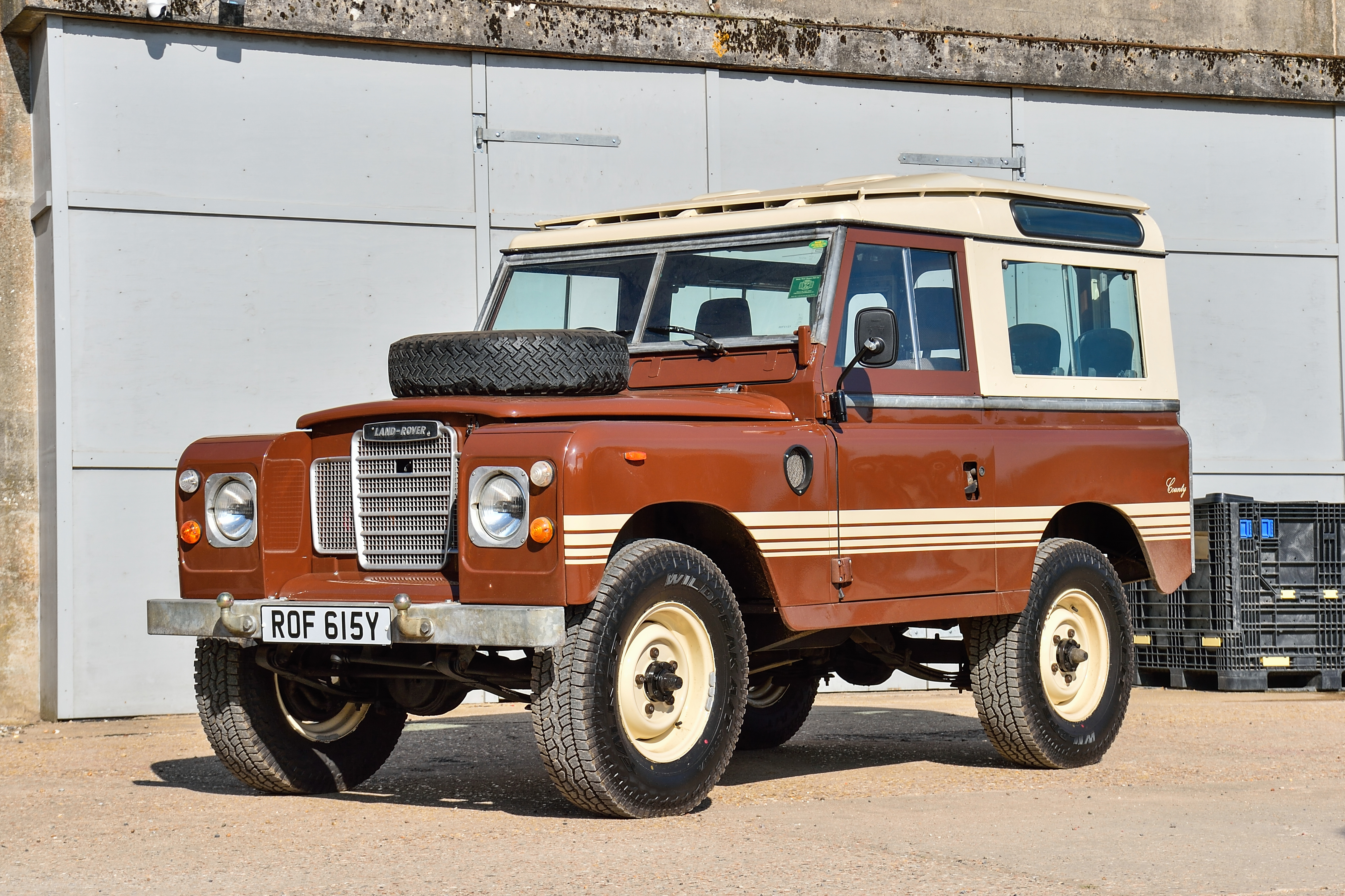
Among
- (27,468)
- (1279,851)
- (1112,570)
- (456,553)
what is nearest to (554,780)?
(456,553)

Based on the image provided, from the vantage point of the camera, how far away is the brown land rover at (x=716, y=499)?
6.36m

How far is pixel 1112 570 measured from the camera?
8695 millimetres

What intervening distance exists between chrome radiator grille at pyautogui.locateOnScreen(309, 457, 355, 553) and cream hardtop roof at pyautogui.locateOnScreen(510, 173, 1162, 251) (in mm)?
1853

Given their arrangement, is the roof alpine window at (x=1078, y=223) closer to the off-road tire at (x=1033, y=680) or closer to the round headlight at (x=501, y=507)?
the off-road tire at (x=1033, y=680)

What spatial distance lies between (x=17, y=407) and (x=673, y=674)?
20.9ft

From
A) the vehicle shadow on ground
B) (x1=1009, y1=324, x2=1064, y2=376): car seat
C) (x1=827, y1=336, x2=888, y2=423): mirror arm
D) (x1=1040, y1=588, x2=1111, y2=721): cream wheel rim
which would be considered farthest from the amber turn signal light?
(x1=1040, y1=588, x2=1111, y2=721): cream wheel rim

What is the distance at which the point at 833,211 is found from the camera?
7.63 meters

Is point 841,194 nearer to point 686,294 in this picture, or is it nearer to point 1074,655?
point 686,294

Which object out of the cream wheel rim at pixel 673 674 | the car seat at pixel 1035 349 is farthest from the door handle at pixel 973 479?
the cream wheel rim at pixel 673 674

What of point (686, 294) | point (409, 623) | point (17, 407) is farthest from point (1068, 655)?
point (17, 407)

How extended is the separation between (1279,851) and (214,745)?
4.17 meters

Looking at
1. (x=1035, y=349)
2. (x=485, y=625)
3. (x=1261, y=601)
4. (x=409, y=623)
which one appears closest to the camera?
(x=485, y=625)

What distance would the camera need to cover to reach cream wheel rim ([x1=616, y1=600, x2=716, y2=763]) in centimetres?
653

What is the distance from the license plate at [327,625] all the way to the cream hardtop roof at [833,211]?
243cm
